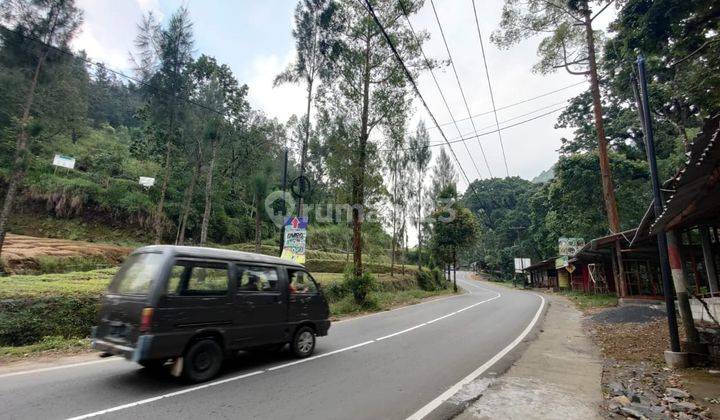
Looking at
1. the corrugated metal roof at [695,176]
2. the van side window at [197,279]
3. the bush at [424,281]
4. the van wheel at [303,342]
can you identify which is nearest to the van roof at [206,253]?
the van side window at [197,279]

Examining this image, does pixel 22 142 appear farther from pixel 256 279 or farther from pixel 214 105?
pixel 256 279

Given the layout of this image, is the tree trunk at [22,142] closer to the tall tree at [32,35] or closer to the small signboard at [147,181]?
the tall tree at [32,35]

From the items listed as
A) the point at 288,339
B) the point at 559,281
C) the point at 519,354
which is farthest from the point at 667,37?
the point at 559,281

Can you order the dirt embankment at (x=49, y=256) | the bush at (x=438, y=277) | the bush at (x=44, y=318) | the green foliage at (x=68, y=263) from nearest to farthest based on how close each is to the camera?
the bush at (x=44, y=318) < the dirt embankment at (x=49, y=256) < the green foliage at (x=68, y=263) < the bush at (x=438, y=277)

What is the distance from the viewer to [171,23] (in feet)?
66.6

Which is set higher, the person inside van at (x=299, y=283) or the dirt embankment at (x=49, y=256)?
the dirt embankment at (x=49, y=256)

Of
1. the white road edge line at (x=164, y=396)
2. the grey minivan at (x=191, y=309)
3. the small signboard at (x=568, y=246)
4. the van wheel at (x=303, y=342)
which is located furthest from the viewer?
the small signboard at (x=568, y=246)

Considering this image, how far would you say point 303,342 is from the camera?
282 inches

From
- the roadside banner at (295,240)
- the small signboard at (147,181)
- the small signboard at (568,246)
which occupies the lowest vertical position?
the roadside banner at (295,240)

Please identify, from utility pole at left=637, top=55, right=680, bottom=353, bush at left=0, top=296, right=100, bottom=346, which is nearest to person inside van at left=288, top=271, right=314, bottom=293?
bush at left=0, top=296, right=100, bottom=346

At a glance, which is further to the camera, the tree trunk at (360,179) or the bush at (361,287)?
the tree trunk at (360,179)

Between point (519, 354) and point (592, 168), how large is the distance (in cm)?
2392

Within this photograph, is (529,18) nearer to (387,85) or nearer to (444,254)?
(387,85)

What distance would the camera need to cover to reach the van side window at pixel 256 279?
20.2 ft
